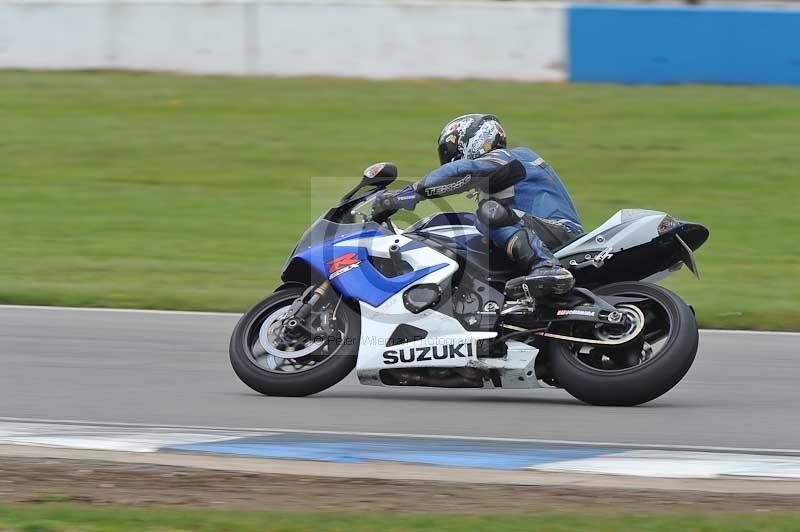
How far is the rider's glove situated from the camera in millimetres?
7750

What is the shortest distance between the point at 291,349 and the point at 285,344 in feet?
0.14

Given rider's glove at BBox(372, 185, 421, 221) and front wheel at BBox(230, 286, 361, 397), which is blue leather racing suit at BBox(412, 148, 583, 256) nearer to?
rider's glove at BBox(372, 185, 421, 221)

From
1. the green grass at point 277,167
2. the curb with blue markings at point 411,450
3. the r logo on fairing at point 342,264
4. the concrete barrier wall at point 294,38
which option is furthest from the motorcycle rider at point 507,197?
the concrete barrier wall at point 294,38

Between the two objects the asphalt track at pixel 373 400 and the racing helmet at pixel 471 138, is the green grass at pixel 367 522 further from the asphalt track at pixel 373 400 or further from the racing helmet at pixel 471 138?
the racing helmet at pixel 471 138

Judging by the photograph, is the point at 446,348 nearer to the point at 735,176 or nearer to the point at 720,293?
the point at 720,293

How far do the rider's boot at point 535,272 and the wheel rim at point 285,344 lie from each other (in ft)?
3.20

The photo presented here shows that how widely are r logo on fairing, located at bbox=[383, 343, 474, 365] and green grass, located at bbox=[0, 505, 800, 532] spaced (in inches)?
90.8

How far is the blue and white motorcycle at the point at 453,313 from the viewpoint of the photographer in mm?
7555

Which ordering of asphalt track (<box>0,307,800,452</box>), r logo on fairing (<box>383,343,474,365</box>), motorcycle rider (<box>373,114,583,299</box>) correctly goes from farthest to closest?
r logo on fairing (<box>383,343,474,365</box>), motorcycle rider (<box>373,114,583,299</box>), asphalt track (<box>0,307,800,452</box>)

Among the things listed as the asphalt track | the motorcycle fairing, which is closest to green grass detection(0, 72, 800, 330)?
the asphalt track

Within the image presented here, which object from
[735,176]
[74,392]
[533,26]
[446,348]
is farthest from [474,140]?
[533,26]

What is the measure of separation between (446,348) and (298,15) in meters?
16.7

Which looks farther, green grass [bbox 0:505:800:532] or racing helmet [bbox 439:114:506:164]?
racing helmet [bbox 439:114:506:164]

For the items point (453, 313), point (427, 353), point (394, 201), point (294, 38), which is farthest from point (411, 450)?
point (294, 38)
